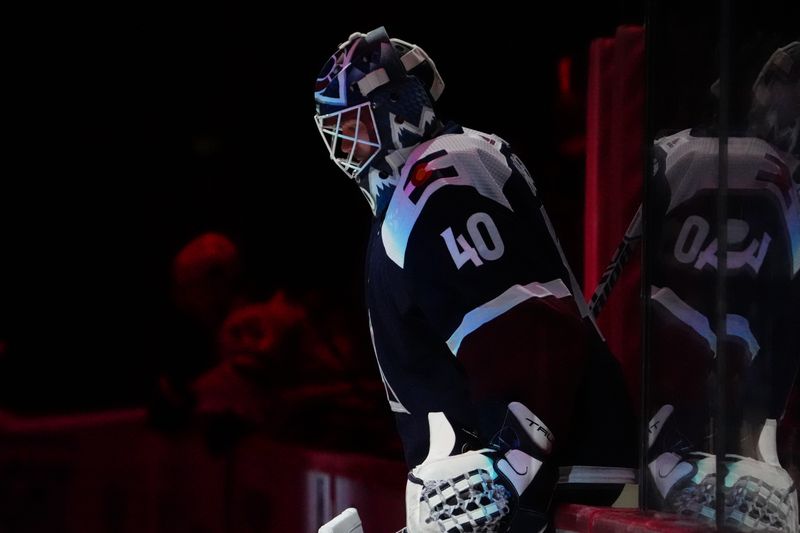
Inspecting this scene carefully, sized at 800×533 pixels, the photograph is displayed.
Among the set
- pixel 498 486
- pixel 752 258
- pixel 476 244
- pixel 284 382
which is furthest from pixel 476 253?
pixel 284 382

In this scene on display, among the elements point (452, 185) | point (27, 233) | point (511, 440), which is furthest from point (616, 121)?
point (27, 233)

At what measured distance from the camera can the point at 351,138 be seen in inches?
57.4

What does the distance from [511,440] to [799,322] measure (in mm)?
475

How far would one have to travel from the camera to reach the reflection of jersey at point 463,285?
126 centimetres

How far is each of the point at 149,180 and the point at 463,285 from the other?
1935 millimetres

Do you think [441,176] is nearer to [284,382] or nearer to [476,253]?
[476,253]

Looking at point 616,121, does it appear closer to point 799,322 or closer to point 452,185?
point 452,185

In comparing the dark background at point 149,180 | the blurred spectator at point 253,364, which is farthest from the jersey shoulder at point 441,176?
the blurred spectator at point 253,364

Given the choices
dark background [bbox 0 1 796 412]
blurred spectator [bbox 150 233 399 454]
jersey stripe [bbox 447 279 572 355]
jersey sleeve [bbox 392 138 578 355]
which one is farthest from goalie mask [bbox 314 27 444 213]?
blurred spectator [bbox 150 233 399 454]

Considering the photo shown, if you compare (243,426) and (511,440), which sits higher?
(511,440)

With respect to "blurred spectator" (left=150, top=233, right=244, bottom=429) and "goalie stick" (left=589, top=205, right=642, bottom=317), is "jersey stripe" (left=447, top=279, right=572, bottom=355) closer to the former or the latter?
"goalie stick" (left=589, top=205, right=642, bottom=317)

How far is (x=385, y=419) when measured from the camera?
287cm

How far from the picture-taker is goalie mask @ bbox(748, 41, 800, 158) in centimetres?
80

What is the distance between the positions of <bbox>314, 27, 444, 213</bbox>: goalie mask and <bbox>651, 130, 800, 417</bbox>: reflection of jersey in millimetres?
457
